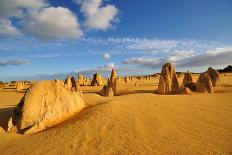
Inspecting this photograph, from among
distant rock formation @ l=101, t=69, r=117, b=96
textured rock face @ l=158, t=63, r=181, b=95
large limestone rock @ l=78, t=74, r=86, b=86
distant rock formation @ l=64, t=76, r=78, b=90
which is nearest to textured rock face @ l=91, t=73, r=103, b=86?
large limestone rock @ l=78, t=74, r=86, b=86

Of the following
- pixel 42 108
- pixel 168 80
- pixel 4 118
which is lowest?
pixel 4 118

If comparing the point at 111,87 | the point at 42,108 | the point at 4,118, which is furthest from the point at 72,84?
the point at 111,87

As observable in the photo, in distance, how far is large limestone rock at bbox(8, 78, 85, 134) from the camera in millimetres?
9062

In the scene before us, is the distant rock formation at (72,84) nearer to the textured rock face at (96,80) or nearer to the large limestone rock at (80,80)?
the textured rock face at (96,80)

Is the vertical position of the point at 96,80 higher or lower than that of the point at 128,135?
higher

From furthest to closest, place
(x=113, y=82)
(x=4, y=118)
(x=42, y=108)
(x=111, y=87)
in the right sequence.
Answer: (x=113, y=82), (x=111, y=87), (x=4, y=118), (x=42, y=108)

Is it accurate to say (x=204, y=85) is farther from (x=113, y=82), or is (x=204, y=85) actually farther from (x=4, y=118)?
(x=4, y=118)

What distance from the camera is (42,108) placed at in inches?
373

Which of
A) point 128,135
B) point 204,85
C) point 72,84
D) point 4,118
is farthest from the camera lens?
point 204,85

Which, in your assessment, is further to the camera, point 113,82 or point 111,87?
point 113,82

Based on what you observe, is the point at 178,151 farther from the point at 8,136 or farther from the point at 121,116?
the point at 8,136

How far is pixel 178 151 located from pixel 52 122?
485cm

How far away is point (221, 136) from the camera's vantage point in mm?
8094

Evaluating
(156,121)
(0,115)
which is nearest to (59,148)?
(156,121)
